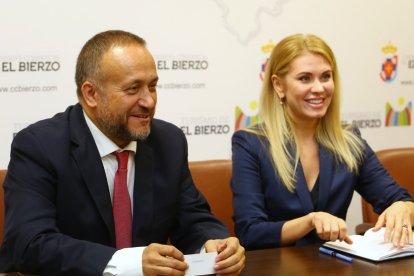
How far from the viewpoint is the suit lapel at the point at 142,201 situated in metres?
2.30

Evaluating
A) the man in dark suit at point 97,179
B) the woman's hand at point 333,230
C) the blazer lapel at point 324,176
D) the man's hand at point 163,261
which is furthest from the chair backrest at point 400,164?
the man's hand at point 163,261

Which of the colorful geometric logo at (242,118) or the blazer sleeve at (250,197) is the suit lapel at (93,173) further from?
the colorful geometric logo at (242,118)

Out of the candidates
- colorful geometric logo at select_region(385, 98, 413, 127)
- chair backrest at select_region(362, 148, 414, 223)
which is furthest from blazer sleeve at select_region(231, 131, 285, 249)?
colorful geometric logo at select_region(385, 98, 413, 127)

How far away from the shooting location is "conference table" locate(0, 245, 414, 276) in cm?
199

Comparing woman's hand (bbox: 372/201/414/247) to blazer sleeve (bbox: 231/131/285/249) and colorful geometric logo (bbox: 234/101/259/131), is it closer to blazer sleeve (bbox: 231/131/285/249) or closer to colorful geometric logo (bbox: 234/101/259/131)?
blazer sleeve (bbox: 231/131/285/249)

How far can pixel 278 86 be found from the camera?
301 cm

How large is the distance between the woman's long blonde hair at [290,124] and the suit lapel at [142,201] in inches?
27.9

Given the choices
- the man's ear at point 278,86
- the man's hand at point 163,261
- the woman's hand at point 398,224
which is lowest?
the woman's hand at point 398,224

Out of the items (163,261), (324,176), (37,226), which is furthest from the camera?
(324,176)

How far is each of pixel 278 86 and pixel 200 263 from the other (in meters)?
1.31

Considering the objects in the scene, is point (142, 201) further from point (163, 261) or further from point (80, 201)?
point (163, 261)

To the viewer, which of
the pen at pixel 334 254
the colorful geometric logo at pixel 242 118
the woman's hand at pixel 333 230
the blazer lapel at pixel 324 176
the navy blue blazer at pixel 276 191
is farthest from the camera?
the colorful geometric logo at pixel 242 118

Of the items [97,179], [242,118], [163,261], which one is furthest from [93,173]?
[242,118]

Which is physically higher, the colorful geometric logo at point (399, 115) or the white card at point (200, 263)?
the colorful geometric logo at point (399, 115)
